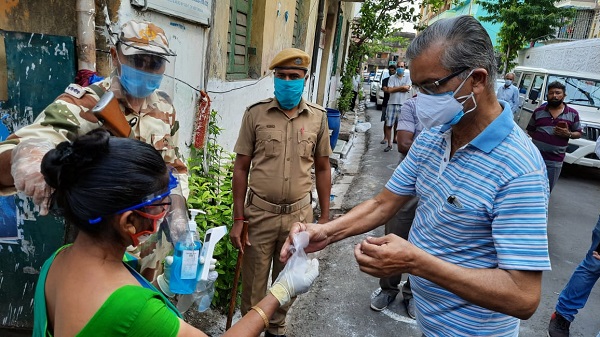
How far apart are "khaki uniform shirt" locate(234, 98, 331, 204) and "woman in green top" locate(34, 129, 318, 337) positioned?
5.06 ft

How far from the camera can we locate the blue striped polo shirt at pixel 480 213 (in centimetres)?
129

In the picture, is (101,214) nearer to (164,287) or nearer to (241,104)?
(164,287)

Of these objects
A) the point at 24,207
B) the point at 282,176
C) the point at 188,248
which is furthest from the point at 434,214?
the point at 24,207

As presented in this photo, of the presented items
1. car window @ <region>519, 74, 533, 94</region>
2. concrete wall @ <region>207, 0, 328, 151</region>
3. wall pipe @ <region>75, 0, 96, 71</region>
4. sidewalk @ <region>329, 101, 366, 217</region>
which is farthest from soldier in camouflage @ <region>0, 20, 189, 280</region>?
car window @ <region>519, 74, 533, 94</region>

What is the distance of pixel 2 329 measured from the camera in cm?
250

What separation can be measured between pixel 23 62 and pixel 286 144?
5.24 feet

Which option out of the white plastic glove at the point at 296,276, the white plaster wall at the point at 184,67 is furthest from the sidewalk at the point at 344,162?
the white plastic glove at the point at 296,276

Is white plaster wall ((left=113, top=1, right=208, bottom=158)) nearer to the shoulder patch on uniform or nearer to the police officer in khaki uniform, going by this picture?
the police officer in khaki uniform

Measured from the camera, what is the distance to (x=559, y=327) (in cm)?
330

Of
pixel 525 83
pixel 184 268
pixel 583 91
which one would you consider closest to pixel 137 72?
pixel 184 268

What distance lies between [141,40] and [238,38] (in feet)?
10.3

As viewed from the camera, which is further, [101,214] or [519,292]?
[519,292]

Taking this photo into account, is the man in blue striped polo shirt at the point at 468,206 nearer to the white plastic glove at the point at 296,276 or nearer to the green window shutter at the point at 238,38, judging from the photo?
the white plastic glove at the point at 296,276

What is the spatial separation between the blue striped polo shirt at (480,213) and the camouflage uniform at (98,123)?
1.32 m
